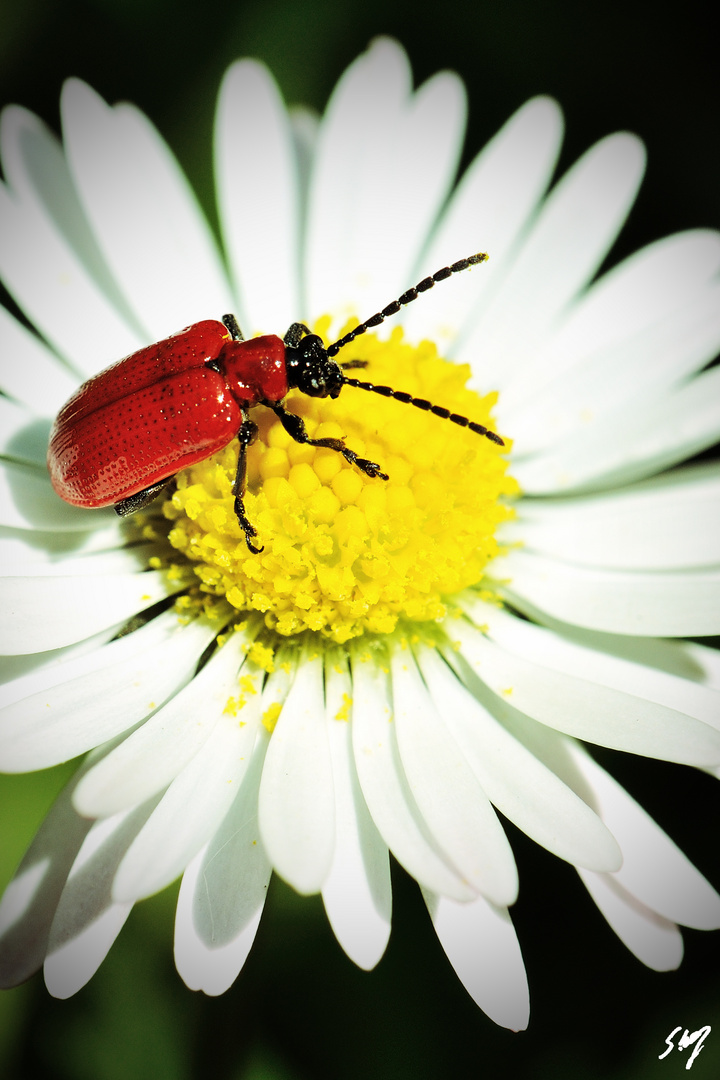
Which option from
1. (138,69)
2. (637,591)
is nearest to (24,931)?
(637,591)

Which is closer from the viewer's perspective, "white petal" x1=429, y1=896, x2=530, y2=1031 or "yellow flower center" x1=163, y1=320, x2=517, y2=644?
"white petal" x1=429, y1=896, x2=530, y2=1031

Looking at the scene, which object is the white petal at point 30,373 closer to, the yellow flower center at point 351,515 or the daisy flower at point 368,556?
the daisy flower at point 368,556

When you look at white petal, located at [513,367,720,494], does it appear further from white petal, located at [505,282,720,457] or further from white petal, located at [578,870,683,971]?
white petal, located at [578,870,683,971]

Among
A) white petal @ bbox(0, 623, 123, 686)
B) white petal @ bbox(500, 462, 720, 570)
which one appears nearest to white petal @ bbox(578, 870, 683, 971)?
white petal @ bbox(500, 462, 720, 570)

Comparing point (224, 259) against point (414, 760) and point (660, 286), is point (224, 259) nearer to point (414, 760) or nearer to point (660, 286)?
point (660, 286)

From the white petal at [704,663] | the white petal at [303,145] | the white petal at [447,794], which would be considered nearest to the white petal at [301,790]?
the white petal at [447,794]
